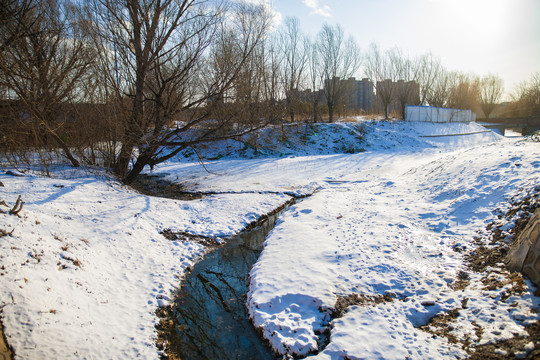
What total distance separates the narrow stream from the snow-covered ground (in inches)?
9.5

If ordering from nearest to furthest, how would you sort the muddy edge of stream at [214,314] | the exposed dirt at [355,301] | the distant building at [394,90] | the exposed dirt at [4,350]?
the exposed dirt at [4,350] < the muddy edge of stream at [214,314] < the exposed dirt at [355,301] < the distant building at [394,90]

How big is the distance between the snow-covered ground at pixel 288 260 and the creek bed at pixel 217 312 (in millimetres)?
232

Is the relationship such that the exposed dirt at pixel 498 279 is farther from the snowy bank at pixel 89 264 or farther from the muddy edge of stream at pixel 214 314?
the snowy bank at pixel 89 264

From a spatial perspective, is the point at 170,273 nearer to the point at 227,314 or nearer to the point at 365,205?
the point at 227,314

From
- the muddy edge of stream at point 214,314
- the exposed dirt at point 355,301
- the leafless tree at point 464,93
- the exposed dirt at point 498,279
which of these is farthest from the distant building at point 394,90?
the exposed dirt at point 355,301

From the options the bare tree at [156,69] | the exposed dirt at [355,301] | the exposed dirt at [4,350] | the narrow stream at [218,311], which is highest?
the bare tree at [156,69]

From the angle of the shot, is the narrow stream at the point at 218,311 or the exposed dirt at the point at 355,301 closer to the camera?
the narrow stream at the point at 218,311

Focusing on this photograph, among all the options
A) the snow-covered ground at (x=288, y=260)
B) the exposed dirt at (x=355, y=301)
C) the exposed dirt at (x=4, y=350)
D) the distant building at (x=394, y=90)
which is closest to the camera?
the exposed dirt at (x=4, y=350)

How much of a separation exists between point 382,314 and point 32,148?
33.6 feet

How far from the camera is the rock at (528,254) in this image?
361 cm

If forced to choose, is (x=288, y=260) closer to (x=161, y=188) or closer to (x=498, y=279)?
(x=498, y=279)

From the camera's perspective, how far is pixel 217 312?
4570 millimetres

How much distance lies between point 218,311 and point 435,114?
36590 millimetres

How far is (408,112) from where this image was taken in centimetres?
3169
